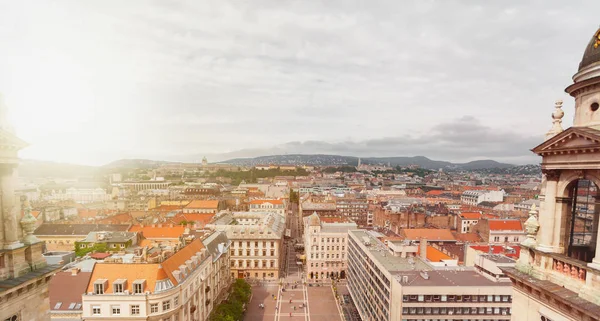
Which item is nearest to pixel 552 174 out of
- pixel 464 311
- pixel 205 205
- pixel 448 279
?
pixel 448 279

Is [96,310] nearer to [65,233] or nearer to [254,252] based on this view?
[254,252]

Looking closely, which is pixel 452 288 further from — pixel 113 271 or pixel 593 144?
pixel 113 271

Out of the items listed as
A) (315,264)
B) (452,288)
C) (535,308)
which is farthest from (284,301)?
(535,308)

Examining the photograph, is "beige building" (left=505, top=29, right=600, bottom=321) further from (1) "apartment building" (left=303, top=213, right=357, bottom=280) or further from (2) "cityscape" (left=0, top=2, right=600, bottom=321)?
(1) "apartment building" (left=303, top=213, right=357, bottom=280)

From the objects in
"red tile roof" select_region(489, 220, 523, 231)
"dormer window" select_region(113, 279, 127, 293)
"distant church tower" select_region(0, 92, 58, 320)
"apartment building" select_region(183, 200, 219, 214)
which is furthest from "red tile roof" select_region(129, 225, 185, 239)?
"red tile roof" select_region(489, 220, 523, 231)

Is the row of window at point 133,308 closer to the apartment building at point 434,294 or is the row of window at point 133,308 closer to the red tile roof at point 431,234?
the apartment building at point 434,294
